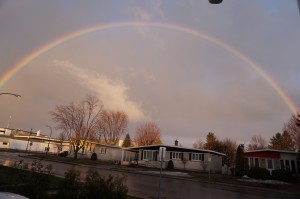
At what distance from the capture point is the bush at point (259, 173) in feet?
121

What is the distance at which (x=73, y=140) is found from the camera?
6025cm

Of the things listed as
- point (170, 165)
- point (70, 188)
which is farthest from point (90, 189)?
point (170, 165)

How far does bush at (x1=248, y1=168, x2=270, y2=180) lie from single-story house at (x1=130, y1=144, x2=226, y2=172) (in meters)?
8.82

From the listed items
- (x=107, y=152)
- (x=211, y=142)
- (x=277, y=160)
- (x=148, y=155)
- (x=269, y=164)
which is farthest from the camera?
(x=211, y=142)

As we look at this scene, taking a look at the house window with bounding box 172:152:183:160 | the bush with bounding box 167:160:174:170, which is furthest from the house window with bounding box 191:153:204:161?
the bush with bounding box 167:160:174:170

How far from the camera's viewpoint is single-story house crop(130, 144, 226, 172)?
47.7 m

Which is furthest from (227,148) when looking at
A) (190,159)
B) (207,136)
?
(190,159)

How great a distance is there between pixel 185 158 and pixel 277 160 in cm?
1565

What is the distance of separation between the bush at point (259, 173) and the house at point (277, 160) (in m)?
3.72

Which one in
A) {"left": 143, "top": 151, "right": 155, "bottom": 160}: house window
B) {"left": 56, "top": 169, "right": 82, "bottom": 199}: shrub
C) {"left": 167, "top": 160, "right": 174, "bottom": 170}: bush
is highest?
{"left": 143, "top": 151, "right": 155, "bottom": 160}: house window

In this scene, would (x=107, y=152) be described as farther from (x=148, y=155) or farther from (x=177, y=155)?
(x=177, y=155)

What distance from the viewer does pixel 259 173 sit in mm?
37406

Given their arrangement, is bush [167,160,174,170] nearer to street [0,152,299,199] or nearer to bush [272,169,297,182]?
bush [272,169,297,182]

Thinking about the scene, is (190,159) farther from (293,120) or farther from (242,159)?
(293,120)
